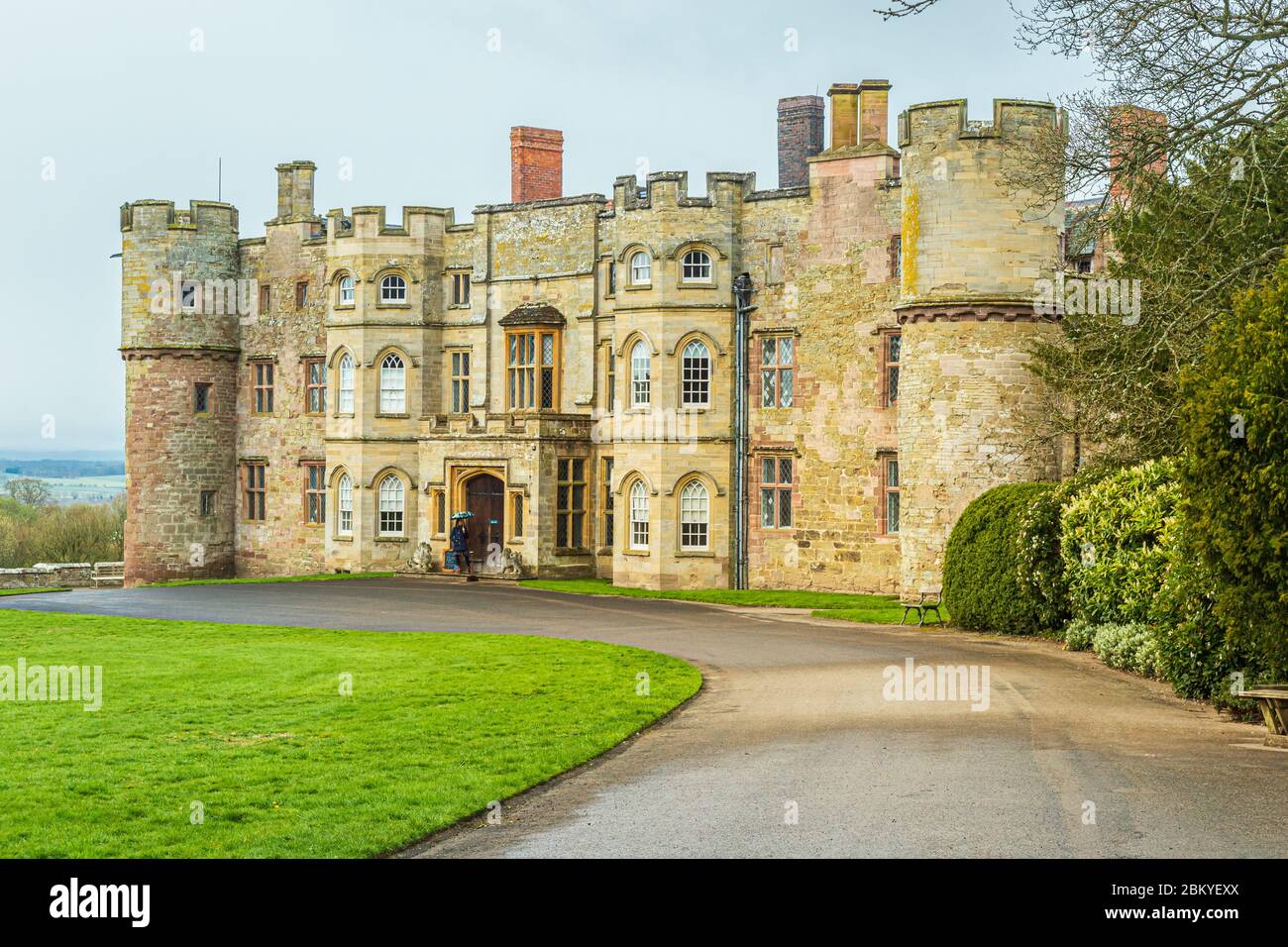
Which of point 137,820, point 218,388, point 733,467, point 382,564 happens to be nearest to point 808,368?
point 733,467

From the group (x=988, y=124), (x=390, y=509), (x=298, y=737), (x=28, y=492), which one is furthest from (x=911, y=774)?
(x=28, y=492)

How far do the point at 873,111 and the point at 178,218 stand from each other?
2323 cm

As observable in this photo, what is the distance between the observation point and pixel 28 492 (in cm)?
9719

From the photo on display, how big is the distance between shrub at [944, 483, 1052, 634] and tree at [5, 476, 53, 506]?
8083 centimetres

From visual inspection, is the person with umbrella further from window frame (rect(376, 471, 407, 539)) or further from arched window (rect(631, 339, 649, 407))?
arched window (rect(631, 339, 649, 407))

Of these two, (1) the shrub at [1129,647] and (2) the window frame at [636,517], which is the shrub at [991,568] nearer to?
(1) the shrub at [1129,647]

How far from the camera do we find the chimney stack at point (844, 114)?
3572 cm

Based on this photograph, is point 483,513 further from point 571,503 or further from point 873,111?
point 873,111

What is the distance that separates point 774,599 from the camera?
3372 centimetres

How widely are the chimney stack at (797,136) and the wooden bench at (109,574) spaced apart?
25.3 m

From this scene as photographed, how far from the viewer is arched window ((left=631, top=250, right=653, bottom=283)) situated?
125 ft

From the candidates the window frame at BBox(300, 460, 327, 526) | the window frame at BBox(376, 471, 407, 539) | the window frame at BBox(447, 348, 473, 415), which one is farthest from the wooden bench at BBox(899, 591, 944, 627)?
the window frame at BBox(300, 460, 327, 526)

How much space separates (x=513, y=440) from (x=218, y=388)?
520 inches

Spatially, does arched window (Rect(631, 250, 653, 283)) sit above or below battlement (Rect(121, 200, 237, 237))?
below
